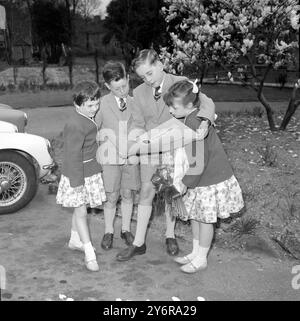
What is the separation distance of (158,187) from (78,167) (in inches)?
25.2

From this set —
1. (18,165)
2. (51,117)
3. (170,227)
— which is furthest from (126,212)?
(51,117)

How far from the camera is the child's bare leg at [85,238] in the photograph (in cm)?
402

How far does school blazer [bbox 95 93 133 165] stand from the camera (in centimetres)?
417

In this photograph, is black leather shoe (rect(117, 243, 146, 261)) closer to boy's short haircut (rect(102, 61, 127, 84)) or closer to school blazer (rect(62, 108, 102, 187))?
school blazer (rect(62, 108, 102, 187))

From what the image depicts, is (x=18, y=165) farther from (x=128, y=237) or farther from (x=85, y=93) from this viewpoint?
(x=85, y=93)

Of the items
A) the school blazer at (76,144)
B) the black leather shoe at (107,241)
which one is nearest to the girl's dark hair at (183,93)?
the school blazer at (76,144)

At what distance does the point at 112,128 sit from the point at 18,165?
1.69m

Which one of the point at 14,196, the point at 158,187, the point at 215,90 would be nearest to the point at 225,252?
the point at 158,187

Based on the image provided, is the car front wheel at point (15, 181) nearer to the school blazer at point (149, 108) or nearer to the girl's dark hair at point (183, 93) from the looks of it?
the school blazer at point (149, 108)

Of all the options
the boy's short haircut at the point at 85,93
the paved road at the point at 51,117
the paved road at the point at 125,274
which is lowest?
the paved road at the point at 51,117

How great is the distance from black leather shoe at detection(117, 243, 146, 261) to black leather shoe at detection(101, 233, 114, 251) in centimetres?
23

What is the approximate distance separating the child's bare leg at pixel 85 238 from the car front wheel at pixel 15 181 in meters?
1.50

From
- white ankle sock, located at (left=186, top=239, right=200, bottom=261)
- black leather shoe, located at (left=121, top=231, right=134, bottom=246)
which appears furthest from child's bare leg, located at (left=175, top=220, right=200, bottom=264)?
black leather shoe, located at (left=121, top=231, right=134, bottom=246)

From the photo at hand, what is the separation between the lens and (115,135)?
4.20 meters
